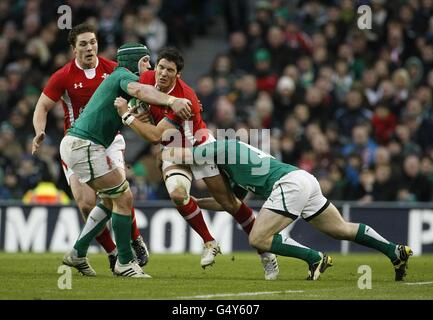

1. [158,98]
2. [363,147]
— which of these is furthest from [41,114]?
[363,147]

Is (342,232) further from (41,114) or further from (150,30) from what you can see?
(150,30)

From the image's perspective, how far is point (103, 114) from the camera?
36.7 feet

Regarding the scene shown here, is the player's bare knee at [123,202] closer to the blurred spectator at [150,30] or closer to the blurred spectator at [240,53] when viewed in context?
the blurred spectator at [240,53]

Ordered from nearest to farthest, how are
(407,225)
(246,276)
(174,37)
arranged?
(246,276), (407,225), (174,37)

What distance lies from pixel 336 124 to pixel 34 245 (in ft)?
18.1

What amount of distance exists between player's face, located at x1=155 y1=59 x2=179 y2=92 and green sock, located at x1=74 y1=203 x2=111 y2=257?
4.85 ft

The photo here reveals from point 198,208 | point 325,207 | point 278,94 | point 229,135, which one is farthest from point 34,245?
point 325,207

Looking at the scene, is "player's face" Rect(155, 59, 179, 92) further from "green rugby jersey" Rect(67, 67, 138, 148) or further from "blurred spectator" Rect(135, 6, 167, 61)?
"blurred spectator" Rect(135, 6, 167, 61)

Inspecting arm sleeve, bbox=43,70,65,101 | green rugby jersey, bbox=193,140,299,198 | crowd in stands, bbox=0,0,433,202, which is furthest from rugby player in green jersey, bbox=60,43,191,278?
crowd in stands, bbox=0,0,433,202

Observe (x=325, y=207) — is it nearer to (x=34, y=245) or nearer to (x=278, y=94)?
(x=34, y=245)

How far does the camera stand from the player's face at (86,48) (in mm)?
12070

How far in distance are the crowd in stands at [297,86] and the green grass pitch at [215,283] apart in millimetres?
4540

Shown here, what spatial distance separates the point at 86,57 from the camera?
481 inches

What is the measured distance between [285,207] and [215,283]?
99 cm
